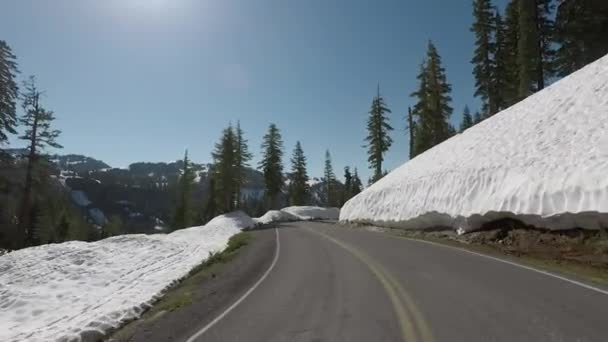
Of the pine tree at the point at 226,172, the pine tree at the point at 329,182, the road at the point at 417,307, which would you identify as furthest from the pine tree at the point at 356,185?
the road at the point at 417,307

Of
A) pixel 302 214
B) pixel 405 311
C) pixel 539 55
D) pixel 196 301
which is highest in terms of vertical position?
pixel 539 55

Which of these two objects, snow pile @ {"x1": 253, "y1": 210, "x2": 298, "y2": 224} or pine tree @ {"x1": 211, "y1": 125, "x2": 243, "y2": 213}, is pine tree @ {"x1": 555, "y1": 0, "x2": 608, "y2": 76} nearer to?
snow pile @ {"x1": 253, "y1": 210, "x2": 298, "y2": 224}

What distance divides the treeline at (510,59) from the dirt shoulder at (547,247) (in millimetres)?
24289

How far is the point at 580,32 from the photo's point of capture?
29.3 meters

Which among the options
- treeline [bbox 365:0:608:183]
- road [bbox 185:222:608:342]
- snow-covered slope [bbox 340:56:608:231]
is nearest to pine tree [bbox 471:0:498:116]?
treeline [bbox 365:0:608:183]

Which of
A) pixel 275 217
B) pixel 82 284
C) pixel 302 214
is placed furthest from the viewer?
pixel 302 214

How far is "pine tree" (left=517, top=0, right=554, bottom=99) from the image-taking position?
32656 mm

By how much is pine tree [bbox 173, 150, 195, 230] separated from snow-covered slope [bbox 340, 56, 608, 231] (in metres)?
38.5

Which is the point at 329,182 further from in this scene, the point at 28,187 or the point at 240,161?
the point at 28,187

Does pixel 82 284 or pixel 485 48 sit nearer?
pixel 82 284

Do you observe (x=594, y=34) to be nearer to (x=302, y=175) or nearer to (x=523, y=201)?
(x=523, y=201)

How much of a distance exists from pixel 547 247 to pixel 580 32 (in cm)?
2621

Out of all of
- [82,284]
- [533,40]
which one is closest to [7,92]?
[82,284]

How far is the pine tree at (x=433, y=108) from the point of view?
45.5 m
